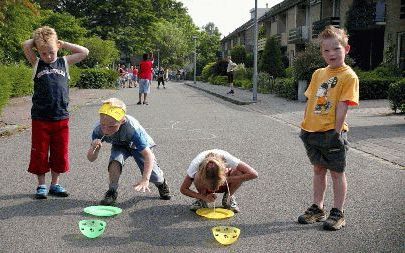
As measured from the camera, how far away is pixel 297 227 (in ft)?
14.1

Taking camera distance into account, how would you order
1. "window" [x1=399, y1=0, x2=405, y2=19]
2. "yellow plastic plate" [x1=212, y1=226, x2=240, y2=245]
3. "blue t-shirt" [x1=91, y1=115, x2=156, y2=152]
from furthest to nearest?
1. "window" [x1=399, y1=0, x2=405, y2=19]
2. "blue t-shirt" [x1=91, y1=115, x2=156, y2=152]
3. "yellow plastic plate" [x1=212, y1=226, x2=240, y2=245]

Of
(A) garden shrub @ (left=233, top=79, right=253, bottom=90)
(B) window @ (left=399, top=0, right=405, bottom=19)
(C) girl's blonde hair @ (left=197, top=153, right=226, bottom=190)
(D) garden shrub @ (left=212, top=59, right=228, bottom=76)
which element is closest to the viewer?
(C) girl's blonde hair @ (left=197, top=153, right=226, bottom=190)

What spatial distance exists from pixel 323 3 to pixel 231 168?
32.2 meters

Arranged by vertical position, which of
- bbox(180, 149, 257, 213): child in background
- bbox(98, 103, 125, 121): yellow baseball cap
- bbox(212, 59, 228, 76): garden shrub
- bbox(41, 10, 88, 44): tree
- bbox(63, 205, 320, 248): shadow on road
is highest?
bbox(41, 10, 88, 44): tree

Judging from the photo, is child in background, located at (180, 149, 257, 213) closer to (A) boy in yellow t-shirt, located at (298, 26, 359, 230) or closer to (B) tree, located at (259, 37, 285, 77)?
(A) boy in yellow t-shirt, located at (298, 26, 359, 230)

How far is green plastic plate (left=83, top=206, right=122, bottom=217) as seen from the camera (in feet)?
14.8

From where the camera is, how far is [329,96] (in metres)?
4.29

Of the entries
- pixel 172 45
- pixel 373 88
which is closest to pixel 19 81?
pixel 373 88

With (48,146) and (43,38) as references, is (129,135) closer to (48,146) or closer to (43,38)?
(48,146)

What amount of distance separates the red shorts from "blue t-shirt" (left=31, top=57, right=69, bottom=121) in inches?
3.5

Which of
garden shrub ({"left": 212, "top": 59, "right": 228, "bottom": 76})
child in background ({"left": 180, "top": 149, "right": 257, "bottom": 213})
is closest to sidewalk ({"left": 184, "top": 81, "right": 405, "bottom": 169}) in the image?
child in background ({"left": 180, "top": 149, "right": 257, "bottom": 213})

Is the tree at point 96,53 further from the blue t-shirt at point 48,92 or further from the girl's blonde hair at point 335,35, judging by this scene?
the girl's blonde hair at point 335,35

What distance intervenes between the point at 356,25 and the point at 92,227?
26692 mm

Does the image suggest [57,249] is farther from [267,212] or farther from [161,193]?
[267,212]
